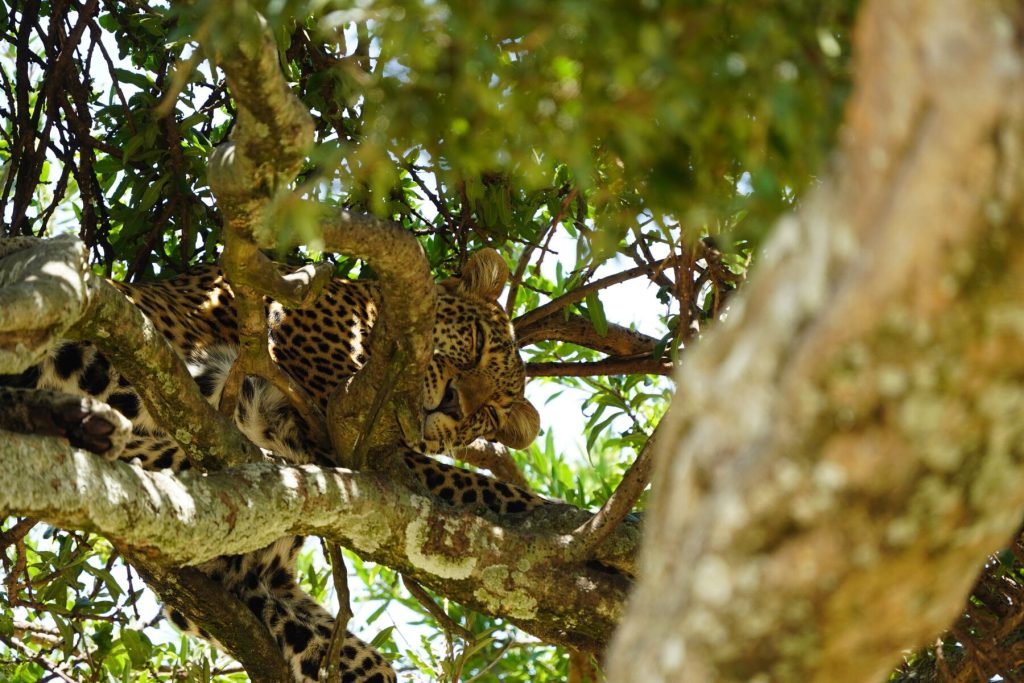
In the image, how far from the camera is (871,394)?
4.57 ft

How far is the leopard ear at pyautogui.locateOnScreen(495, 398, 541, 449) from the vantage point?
20.0ft

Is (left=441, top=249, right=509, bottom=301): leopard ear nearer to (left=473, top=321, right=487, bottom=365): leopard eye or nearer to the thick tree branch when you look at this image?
(left=473, top=321, right=487, bottom=365): leopard eye

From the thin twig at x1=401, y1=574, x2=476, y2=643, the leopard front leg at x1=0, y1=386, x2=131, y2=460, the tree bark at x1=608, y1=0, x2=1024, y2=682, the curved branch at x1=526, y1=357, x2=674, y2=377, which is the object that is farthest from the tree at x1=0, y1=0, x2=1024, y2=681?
the curved branch at x1=526, y1=357, x2=674, y2=377

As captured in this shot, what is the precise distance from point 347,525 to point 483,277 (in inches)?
97.7

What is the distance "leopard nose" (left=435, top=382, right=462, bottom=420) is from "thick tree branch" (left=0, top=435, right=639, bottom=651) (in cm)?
154

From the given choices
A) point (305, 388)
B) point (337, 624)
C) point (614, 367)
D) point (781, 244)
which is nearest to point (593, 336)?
point (614, 367)

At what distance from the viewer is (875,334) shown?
1370 millimetres

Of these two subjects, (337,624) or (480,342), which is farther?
(480,342)

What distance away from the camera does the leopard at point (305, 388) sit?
443cm

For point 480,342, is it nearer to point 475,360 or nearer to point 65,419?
point 475,360

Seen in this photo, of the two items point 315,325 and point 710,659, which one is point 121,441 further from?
point 710,659

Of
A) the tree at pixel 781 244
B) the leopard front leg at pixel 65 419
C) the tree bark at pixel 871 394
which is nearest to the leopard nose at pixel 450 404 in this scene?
the leopard front leg at pixel 65 419

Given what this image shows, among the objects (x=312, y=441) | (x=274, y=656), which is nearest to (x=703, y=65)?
(x=274, y=656)

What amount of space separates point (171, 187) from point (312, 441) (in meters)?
1.08
